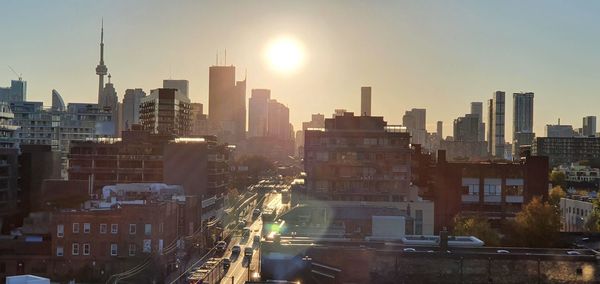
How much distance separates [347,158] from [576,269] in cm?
4040

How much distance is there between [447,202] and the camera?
7438 cm

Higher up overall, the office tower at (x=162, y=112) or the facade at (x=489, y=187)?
the office tower at (x=162, y=112)

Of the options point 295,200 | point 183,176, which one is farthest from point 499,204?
point 183,176

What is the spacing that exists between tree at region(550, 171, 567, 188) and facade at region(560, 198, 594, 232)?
32807 mm

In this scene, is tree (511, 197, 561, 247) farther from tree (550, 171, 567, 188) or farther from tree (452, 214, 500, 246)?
tree (550, 171, 567, 188)

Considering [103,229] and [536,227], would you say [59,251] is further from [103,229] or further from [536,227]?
[536,227]

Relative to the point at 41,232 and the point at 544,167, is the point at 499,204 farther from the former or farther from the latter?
the point at 41,232

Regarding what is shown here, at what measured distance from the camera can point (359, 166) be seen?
7625 cm

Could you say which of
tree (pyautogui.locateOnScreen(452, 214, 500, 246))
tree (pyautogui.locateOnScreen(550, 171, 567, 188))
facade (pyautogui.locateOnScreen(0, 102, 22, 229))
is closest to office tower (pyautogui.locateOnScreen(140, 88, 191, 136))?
tree (pyautogui.locateOnScreen(550, 171, 567, 188))

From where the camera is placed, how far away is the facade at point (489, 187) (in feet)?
243

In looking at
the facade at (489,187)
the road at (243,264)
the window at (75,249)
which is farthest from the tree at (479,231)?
the window at (75,249)

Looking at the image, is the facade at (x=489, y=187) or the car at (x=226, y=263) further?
the facade at (x=489, y=187)

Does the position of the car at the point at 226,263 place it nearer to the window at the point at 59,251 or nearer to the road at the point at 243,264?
the road at the point at 243,264

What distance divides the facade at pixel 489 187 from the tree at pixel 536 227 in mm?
12598
